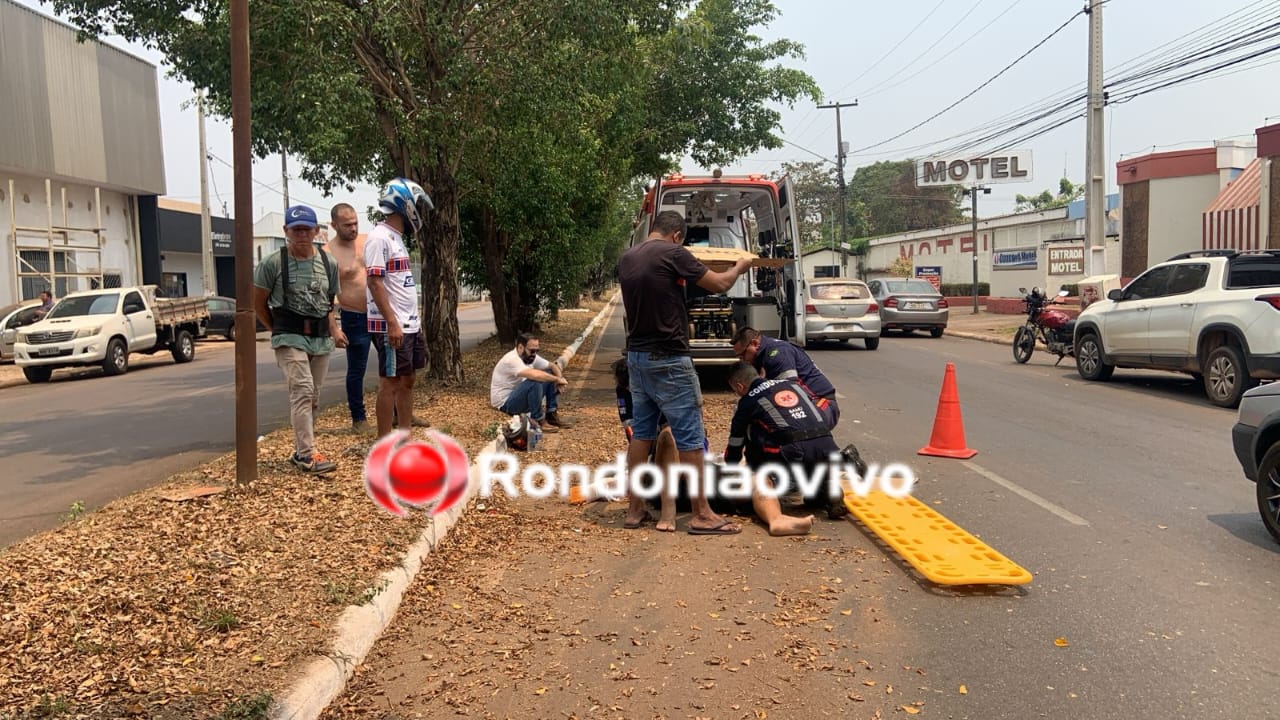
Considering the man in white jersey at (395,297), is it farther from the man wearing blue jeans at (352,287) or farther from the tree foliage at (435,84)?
the tree foliage at (435,84)

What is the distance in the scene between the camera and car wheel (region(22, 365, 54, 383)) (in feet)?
58.2

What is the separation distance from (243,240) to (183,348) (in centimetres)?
1768

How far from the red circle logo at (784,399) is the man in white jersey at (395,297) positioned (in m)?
2.76

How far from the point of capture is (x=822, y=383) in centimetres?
674

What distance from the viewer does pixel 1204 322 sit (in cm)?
1132

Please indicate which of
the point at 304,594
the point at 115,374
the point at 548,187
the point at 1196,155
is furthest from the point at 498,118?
the point at 1196,155

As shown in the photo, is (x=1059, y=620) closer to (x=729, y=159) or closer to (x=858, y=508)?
(x=858, y=508)

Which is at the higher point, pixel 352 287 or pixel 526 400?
pixel 352 287

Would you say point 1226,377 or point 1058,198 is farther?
point 1058,198

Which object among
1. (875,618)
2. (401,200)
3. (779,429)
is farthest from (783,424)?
(401,200)

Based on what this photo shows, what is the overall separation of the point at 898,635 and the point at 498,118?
8610 mm

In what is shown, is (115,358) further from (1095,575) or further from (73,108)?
(1095,575)

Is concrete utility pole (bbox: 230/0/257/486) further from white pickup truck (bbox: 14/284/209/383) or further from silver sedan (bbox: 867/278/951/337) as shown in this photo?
silver sedan (bbox: 867/278/951/337)

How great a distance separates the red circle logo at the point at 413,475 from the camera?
19.8ft
